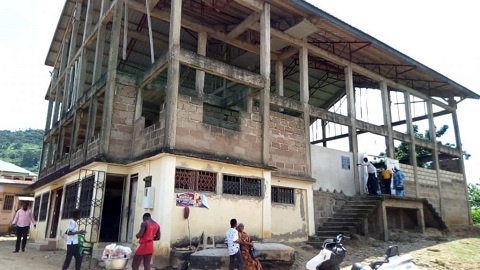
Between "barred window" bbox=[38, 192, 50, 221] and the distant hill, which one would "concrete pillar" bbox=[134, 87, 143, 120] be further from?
the distant hill

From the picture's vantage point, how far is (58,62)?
80.3 ft

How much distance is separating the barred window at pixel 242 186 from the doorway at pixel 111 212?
15.4ft

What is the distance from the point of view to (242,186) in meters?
11.3

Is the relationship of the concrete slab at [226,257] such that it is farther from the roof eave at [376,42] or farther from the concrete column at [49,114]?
the concrete column at [49,114]

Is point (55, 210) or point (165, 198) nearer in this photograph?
point (165, 198)

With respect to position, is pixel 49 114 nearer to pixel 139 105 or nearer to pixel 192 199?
pixel 139 105

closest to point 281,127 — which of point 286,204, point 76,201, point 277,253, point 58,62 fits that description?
point 286,204

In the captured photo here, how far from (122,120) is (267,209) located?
5590mm

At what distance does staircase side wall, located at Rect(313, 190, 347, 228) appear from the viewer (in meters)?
14.3

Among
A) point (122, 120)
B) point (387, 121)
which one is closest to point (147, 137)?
→ point (122, 120)

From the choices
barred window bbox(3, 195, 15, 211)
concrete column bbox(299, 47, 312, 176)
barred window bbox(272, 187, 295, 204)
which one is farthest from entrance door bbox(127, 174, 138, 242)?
barred window bbox(3, 195, 15, 211)

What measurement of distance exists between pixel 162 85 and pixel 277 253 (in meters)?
6.94

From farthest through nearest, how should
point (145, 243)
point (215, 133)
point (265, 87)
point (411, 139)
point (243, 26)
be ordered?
point (411, 139) < point (243, 26) < point (265, 87) < point (215, 133) < point (145, 243)

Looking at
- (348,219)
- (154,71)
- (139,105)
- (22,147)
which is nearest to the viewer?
(154,71)
